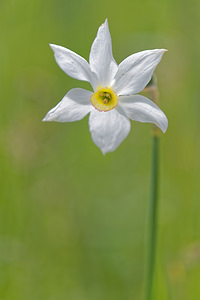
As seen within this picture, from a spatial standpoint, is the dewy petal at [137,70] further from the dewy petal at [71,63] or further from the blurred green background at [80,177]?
the blurred green background at [80,177]

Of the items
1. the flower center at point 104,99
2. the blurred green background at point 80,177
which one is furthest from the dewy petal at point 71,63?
the blurred green background at point 80,177

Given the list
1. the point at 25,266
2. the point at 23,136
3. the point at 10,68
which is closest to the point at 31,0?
the point at 10,68

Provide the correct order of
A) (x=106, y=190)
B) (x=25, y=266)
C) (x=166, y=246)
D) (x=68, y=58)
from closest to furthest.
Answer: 1. (x=68, y=58)
2. (x=25, y=266)
3. (x=166, y=246)
4. (x=106, y=190)

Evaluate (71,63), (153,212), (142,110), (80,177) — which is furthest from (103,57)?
(80,177)

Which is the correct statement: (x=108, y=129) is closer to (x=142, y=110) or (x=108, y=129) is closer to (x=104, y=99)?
(x=142, y=110)

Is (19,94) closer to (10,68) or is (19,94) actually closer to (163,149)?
(10,68)

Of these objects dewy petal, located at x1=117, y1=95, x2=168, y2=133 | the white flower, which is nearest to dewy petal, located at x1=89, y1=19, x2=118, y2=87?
the white flower

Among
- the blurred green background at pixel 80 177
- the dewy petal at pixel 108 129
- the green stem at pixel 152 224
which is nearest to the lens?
the dewy petal at pixel 108 129

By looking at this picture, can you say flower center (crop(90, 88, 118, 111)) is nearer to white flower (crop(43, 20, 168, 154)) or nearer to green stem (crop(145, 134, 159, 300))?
white flower (crop(43, 20, 168, 154))
